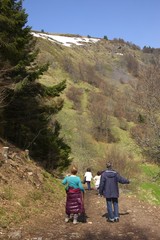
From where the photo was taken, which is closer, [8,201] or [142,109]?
Result: [8,201]

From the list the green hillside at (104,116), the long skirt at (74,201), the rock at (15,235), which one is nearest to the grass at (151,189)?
the green hillside at (104,116)

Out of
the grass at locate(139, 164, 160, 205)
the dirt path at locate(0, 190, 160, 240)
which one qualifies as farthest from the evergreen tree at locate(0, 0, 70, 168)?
the dirt path at locate(0, 190, 160, 240)

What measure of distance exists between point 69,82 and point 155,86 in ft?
177

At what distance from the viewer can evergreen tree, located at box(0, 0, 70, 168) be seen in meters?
16.5

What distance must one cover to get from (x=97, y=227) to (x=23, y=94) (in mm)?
10509

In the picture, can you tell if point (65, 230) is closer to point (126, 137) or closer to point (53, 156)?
point (53, 156)

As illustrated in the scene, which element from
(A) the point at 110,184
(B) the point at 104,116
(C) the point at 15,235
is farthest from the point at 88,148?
(C) the point at 15,235

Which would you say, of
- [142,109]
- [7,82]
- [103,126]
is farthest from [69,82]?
[7,82]

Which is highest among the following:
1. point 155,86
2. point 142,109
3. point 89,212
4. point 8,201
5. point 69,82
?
point 69,82

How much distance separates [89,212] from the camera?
11.9 m

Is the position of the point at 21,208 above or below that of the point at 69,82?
below

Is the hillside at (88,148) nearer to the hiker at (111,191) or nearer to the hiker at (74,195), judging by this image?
the hiker at (111,191)

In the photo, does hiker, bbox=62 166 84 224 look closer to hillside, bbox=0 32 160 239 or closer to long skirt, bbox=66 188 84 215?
long skirt, bbox=66 188 84 215

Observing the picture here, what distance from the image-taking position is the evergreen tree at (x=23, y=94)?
16.5 meters
